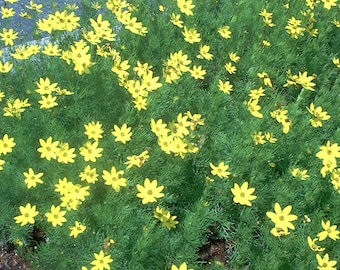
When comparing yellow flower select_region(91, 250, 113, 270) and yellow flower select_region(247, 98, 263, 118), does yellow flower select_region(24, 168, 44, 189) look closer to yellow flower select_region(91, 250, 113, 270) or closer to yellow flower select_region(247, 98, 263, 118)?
yellow flower select_region(91, 250, 113, 270)

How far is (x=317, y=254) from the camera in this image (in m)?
2.97

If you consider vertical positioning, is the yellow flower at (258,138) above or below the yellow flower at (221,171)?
above

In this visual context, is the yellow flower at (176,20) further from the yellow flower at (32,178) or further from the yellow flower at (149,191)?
the yellow flower at (32,178)

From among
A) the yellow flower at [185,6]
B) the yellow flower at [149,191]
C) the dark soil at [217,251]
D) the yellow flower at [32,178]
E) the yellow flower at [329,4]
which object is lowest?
the dark soil at [217,251]

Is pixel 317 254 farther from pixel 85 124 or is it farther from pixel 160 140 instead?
pixel 85 124

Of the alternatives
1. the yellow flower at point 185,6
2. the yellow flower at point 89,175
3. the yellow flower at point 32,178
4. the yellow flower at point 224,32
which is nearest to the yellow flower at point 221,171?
the yellow flower at point 89,175

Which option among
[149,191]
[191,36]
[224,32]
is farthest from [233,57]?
[149,191]

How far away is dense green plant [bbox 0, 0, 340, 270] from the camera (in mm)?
3070

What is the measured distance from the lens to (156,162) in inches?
133

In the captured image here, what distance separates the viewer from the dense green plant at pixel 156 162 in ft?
10.1

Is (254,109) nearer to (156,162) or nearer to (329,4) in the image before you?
(156,162)

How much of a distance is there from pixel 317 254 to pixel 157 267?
851 mm

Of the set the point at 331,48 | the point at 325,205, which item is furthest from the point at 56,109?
the point at 331,48

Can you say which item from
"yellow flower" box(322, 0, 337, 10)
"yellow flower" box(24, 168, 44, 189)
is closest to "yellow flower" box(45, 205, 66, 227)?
"yellow flower" box(24, 168, 44, 189)
